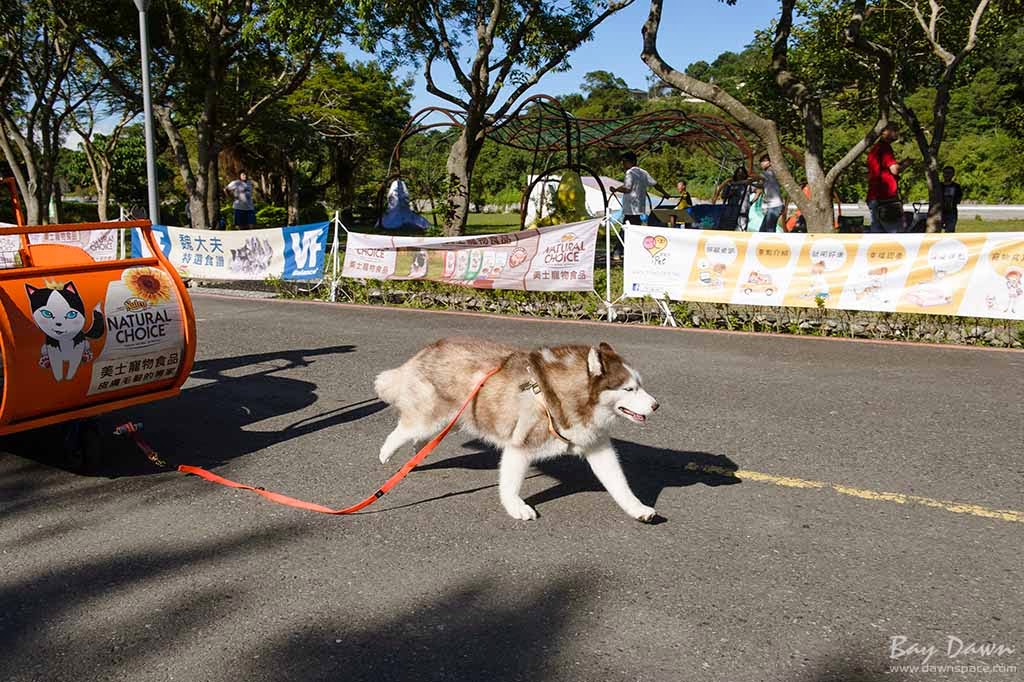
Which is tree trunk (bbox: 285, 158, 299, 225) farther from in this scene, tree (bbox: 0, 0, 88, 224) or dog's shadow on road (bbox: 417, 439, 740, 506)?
dog's shadow on road (bbox: 417, 439, 740, 506)

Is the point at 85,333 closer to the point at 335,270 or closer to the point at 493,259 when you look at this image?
the point at 493,259

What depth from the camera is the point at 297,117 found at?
36.1 metres

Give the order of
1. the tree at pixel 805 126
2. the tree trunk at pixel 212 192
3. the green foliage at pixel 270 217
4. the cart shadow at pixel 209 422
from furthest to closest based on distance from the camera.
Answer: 1. the green foliage at pixel 270 217
2. the tree trunk at pixel 212 192
3. the tree at pixel 805 126
4. the cart shadow at pixel 209 422

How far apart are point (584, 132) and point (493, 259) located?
16.7 m

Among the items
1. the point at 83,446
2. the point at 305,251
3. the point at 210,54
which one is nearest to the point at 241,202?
the point at 210,54

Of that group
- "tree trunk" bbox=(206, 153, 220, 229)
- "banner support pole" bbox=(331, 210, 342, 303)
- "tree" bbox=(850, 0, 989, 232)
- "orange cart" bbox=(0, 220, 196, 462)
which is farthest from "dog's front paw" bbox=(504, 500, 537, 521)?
"tree trunk" bbox=(206, 153, 220, 229)

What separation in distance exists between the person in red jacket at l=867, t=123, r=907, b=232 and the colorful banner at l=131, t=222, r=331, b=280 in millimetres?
10234

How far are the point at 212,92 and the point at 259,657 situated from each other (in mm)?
20110

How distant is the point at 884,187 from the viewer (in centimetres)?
1434

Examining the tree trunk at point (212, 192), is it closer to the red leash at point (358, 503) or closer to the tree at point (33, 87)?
the tree at point (33, 87)

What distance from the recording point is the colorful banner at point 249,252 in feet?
49.2

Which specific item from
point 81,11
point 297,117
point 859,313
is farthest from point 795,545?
point 297,117

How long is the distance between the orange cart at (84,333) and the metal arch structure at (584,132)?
44.0ft

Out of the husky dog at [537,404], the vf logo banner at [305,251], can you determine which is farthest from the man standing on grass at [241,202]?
the husky dog at [537,404]
